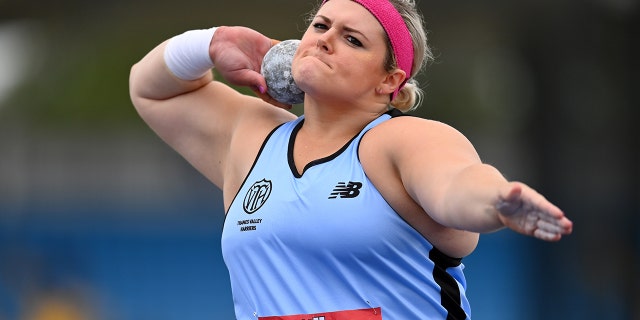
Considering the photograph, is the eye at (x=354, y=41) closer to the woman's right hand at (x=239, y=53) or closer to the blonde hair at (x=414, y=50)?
the blonde hair at (x=414, y=50)

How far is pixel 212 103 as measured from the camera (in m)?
3.62

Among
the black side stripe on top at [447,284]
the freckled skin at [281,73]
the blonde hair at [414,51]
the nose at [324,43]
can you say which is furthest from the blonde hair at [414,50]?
the black side stripe on top at [447,284]

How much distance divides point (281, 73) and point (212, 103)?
38cm

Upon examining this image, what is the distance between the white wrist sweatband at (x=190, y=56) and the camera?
3.56 m

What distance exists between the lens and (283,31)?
752 centimetres

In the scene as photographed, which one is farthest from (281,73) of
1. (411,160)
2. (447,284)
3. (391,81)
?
(447,284)

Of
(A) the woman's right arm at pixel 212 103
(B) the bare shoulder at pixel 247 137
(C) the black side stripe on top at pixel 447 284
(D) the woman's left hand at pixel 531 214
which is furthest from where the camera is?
(A) the woman's right arm at pixel 212 103

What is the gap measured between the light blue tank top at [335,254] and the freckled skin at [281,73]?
344 millimetres

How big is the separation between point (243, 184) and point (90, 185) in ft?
14.6

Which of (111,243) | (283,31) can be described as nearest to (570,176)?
(283,31)

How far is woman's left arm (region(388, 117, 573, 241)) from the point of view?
2178mm

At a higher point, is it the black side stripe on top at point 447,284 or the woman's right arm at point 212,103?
the woman's right arm at point 212,103

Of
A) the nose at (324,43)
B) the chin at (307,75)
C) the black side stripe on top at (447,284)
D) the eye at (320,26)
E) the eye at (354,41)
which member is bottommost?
the black side stripe on top at (447,284)

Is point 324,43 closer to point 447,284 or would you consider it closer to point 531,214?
point 447,284
